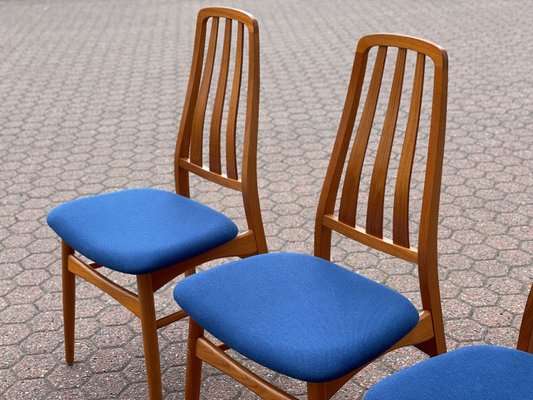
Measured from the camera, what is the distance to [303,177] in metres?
4.22

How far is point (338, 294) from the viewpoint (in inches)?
73.2

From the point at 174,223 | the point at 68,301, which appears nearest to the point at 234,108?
the point at 174,223

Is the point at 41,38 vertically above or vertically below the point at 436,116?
below

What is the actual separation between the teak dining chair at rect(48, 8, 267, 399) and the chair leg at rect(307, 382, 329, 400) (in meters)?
0.57

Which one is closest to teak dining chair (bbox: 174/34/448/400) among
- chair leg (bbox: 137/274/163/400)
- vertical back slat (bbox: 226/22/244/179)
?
chair leg (bbox: 137/274/163/400)

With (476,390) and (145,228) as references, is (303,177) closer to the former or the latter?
(145,228)

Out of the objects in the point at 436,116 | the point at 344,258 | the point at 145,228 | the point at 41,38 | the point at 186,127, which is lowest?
the point at 41,38

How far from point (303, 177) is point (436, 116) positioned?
94.2 inches

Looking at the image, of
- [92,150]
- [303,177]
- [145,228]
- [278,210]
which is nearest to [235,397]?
[145,228]

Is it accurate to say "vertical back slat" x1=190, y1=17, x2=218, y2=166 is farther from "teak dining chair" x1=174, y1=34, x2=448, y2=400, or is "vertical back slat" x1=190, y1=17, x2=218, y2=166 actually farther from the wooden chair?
the wooden chair

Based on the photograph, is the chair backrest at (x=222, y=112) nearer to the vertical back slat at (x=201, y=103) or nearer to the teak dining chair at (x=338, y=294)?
the vertical back slat at (x=201, y=103)

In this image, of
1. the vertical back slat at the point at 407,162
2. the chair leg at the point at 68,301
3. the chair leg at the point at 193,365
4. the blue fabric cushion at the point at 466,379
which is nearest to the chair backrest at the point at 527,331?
the blue fabric cushion at the point at 466,379

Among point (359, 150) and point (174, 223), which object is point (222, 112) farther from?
point (359, 150)

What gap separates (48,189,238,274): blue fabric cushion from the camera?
2.09m
